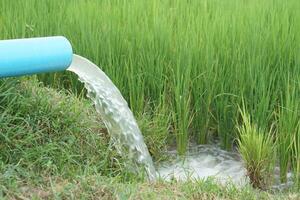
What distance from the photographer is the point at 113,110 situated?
3.05m

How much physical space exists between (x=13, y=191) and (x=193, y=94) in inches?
51.2

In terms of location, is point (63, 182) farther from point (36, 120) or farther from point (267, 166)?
point (267, 166)

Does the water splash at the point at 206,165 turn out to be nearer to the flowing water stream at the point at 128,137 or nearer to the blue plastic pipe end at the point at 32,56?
the flowing water stream at the point at 128,137

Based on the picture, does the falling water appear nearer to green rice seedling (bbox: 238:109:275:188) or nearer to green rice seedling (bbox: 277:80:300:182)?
green rice seedling (bbox: 238:109:275:188)

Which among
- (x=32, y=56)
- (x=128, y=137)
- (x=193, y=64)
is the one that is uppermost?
(x=32, y=56)

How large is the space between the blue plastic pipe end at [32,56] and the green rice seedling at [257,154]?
87 centimetres

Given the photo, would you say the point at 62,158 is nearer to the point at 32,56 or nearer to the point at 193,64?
the point at 32,56

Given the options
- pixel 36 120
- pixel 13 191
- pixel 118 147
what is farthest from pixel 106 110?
pixel 13 191

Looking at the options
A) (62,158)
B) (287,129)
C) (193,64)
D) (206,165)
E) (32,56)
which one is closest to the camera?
(32,56)

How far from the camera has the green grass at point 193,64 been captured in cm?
318

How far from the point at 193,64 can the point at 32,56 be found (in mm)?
1081

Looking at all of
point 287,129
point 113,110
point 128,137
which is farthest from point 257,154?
point 113,110

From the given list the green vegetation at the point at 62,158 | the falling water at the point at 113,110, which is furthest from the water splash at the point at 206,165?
the green vegetation at the point at 62,158

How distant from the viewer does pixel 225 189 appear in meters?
2.56
